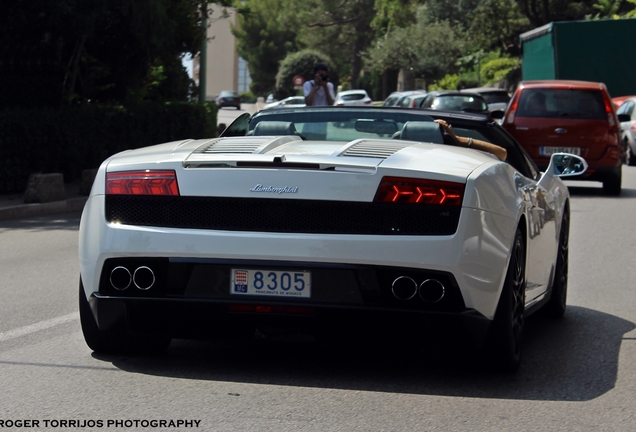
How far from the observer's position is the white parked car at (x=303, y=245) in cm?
475

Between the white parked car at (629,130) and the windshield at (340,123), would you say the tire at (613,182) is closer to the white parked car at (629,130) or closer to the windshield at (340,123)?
the white parked car at (629,130)

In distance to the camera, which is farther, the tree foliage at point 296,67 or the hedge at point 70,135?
the tree foliage at point 296,67

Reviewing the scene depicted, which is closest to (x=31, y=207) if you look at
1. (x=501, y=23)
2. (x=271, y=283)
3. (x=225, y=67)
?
(x=271, y=283)

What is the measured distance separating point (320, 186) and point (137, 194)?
841mm

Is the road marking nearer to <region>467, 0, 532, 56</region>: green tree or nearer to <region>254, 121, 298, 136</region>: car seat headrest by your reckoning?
<region>254, 121, 298, 136</region>: car seat headrest

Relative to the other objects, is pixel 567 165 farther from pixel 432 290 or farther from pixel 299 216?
pixel 299 216

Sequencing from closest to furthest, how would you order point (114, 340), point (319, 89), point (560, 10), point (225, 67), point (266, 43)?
point (114, 340) < point (319, 89) < point (560, 10) < point (266, 43) < point (225, 67)

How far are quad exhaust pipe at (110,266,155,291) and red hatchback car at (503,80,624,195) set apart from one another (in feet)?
42.2

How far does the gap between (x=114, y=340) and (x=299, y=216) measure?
126cm

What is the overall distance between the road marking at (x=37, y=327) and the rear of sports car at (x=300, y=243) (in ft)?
4.37

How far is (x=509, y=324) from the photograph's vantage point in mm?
5086

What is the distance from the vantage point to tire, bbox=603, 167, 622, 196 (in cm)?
1703

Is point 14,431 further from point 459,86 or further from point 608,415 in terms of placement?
point 459,86

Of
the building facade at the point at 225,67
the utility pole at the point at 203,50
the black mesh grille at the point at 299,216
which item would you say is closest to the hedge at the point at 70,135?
the utility pole at the point at 203,50
